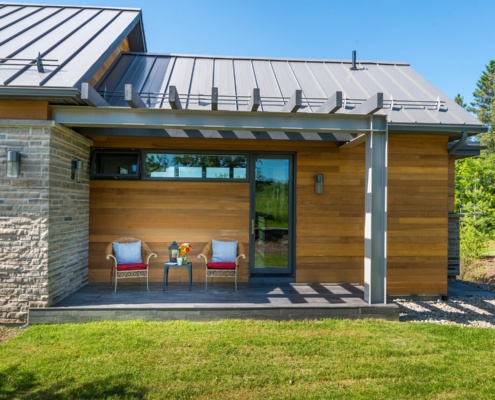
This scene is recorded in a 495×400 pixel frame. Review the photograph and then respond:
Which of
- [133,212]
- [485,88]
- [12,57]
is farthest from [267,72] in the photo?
[485,88]

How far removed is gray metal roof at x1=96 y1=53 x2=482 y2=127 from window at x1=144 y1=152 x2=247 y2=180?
886 millimetres

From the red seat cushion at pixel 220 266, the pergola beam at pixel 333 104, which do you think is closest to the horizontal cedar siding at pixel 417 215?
the pergola beam at pixel 333 104

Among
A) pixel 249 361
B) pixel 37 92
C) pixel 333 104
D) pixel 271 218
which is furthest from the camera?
pixel 271 218

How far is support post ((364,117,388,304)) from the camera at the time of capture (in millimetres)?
4781

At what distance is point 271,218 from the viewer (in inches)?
254

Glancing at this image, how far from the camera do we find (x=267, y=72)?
7766 mm

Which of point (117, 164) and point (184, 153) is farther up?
point (184, 153)

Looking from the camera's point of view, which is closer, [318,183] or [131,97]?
[131,97]

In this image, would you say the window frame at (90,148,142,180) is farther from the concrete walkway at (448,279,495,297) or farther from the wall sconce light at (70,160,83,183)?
the concrete walkway at (448,279,495,297)

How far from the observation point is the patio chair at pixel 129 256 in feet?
17.9

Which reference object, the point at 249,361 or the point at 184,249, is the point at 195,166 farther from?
the point at 249,361

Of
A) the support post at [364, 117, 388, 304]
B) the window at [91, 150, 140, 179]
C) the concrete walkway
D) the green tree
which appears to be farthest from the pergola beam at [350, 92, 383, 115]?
the green tree

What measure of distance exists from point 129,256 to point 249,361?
10.3 feet

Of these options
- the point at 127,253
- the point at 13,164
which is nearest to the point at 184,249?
the point at 127,253
